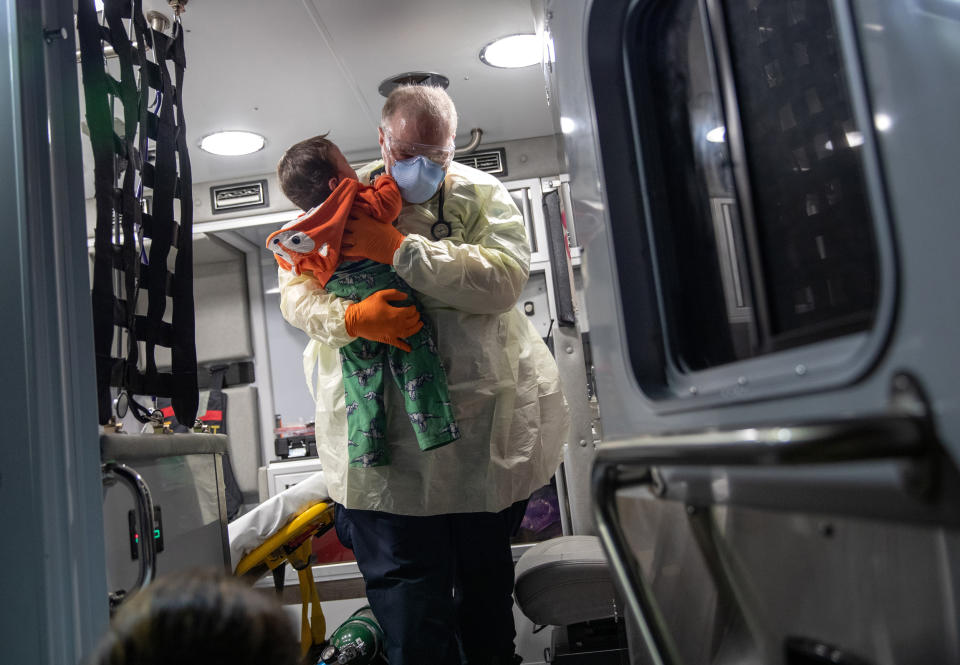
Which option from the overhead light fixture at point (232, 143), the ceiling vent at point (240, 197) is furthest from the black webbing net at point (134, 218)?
the ceiling vent at point (240, 197)

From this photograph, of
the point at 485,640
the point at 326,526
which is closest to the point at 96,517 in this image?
the point at 485,640

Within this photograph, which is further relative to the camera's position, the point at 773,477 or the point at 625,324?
the point at 625,324

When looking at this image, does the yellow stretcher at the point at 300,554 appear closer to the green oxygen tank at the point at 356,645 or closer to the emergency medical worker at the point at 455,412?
the green oxygen tank at the point at 356,645

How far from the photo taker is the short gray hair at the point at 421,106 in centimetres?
202

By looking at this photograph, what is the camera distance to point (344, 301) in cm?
205

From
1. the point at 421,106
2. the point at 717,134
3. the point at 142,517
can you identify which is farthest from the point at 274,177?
the point at 717,134

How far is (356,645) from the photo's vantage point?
2643 mm

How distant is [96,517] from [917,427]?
135 centimetres

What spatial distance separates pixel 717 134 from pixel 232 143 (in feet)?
11.6

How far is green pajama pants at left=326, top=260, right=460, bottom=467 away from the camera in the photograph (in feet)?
6.27

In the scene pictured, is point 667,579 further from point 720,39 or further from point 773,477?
point 720,39

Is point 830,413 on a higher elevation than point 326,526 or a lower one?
higher

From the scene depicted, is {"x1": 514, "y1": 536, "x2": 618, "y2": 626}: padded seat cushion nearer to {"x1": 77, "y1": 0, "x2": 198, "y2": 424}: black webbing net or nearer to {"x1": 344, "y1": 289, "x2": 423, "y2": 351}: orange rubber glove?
{"x1": 344, "y1": 289, "x2": 423, "y2": 351}: orange rubber glove

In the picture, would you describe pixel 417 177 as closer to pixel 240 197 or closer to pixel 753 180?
pixel 753 180
